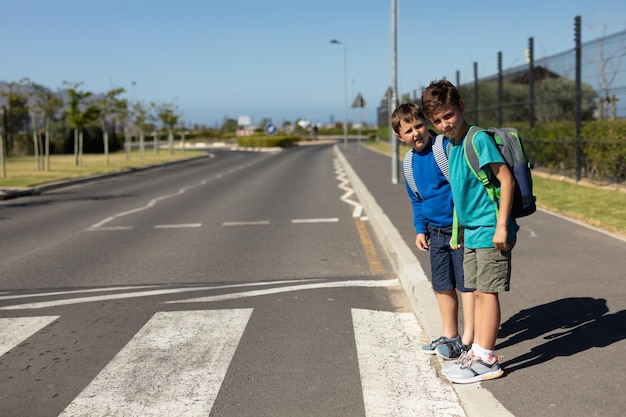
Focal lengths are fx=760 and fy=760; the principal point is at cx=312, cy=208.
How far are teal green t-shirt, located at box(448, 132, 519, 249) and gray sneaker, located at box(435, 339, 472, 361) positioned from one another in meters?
0.84

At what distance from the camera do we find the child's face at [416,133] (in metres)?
4.61

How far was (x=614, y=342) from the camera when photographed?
4812mm

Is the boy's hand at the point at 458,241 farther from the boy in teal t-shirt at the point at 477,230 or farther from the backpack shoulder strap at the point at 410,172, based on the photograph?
the backpack shoulder strap at the point at 410,172

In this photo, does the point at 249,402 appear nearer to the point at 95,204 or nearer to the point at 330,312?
the point at 330,312

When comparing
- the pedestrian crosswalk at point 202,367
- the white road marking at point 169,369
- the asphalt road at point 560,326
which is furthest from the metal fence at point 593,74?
the white road marking at point 169,369

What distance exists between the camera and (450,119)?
420cm

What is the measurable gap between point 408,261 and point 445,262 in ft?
9.85

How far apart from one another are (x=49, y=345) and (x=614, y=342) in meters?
3.82

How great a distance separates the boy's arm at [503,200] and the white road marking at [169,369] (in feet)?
5.83

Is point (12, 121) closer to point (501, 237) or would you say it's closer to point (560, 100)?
point (560, 100)

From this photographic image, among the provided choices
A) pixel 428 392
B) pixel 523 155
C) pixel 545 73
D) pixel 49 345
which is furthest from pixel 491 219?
pixel 545 73

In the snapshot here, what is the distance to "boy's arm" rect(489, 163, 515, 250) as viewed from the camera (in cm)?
397

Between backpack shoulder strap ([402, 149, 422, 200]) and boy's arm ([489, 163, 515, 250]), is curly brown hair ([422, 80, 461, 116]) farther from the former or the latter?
A: backpack shoulder strap ([402, 149, 422, 200])

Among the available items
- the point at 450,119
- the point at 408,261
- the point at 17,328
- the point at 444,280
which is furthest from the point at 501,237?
the point at 17,328
